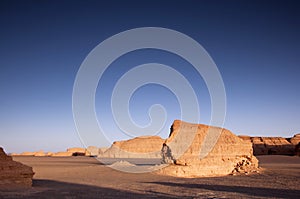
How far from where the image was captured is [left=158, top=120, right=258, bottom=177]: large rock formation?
23469 millimetres

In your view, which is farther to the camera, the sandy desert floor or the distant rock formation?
the distant rock formation

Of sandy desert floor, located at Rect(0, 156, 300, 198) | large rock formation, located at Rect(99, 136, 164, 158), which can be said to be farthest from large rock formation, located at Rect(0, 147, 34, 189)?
large rock formation, located at Rect(99, 136, 164, 158)

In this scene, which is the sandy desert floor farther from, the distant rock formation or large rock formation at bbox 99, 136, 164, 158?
large rock formation at bbox 99, 136, 164, 158

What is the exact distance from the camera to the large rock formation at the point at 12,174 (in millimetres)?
14602

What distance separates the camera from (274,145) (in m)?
81.0

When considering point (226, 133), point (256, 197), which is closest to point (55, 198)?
point (256, 197)

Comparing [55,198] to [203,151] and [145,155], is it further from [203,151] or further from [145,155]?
[145,155]

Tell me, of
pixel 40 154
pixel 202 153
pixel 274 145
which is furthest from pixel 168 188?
pixel 40 154

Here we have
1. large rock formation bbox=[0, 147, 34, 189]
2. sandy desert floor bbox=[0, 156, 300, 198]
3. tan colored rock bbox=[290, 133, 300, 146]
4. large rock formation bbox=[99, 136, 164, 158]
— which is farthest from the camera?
tan colored rock bbox=[290, 133, 300, 146]

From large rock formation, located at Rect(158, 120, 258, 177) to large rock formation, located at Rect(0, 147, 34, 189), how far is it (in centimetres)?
1141

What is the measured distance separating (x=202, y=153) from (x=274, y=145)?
6446cm

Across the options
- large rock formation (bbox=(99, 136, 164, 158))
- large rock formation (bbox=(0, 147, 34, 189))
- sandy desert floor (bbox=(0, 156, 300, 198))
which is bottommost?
sandy desert floor (bbox=(0, 156, 300, 198))

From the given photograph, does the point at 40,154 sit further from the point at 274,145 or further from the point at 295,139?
the point at 295,139

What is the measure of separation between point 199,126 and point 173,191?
12.1 meters
